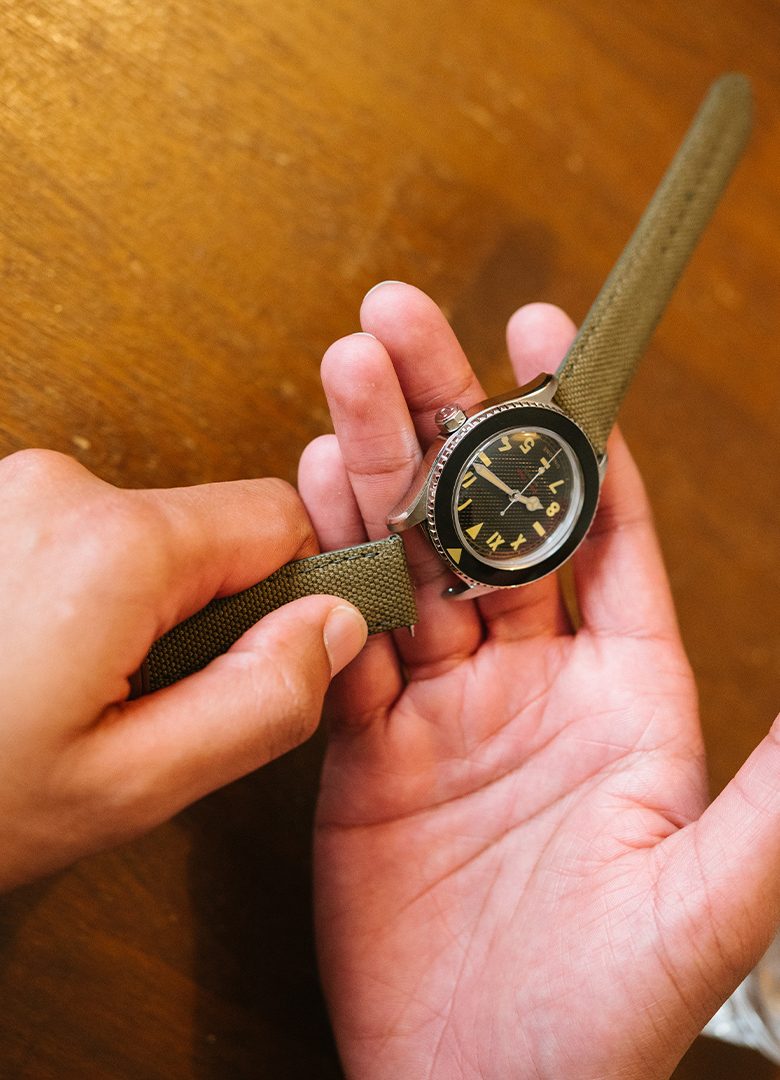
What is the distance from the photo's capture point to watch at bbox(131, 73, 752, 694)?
87 cm

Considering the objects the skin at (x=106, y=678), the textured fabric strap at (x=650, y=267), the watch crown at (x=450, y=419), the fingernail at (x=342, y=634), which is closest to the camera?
the skin at (x=106, y=678)

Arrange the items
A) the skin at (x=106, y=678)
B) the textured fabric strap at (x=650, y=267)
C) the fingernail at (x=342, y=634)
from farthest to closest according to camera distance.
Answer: the textured fabric strap at (x=650, y=267), the fingernail at (x=342, y=634), the skin at (x=106, y=678)

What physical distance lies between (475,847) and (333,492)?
0.44 m

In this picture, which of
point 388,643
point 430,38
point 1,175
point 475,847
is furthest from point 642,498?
point 1,175

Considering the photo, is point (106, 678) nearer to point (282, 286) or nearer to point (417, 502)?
point (417, 502)

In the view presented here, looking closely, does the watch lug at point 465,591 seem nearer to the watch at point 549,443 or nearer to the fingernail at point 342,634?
the watch at point 549,443

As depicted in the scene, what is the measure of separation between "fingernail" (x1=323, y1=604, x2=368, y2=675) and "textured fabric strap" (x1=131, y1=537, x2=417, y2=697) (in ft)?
0.25

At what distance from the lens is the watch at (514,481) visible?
2.85 ft

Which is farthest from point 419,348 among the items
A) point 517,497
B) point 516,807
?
point 516,807

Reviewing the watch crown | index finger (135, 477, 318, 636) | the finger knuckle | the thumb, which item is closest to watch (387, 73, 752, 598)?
the watch crown

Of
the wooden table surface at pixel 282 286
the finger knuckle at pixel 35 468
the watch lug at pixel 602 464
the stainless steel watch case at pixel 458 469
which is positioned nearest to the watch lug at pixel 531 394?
the stainless steel watch case at pixel 458 469

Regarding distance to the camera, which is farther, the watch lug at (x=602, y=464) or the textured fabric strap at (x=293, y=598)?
the watch lug at (x=602, y=464)

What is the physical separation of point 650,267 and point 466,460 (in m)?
0.39

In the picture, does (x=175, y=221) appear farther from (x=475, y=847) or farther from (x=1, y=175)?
(x=475, y=847)
